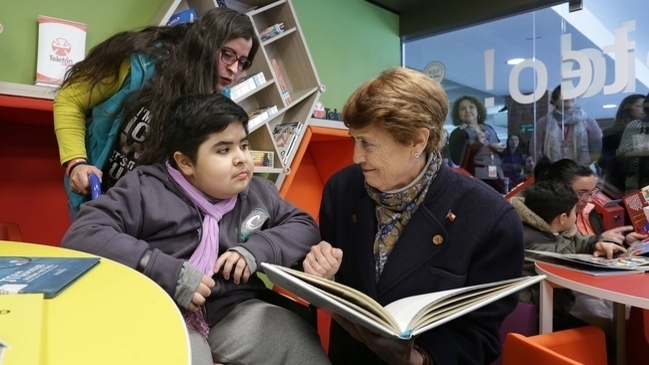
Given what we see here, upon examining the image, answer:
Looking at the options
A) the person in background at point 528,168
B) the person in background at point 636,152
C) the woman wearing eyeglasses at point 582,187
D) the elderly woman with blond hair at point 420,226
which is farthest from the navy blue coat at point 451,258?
the person in background at point 528,168

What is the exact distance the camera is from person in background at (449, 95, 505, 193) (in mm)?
3553

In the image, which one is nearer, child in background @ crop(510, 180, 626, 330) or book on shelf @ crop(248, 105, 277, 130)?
child in background @ crop(510, 180, 626, 330)

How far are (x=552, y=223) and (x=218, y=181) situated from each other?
153 cm

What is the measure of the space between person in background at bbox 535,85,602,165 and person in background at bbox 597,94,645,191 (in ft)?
0.16

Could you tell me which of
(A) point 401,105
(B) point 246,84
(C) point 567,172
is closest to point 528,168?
(C) point 567,172

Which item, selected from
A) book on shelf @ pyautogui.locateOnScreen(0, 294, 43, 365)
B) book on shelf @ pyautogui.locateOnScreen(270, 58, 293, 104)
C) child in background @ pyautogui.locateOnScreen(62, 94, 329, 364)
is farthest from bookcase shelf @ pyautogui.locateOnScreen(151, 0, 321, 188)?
book on shelf @ pyautogui.locateOnScreen(0, 294, 43, 365)

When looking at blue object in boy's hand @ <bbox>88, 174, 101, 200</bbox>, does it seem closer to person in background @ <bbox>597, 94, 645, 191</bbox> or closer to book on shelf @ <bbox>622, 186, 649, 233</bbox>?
book on shelf @ <bbox>622, 186, 649, 233</bbox>

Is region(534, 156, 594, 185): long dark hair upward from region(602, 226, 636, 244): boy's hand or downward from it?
upward

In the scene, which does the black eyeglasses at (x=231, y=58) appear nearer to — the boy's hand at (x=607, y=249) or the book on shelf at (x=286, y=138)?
the book on shelf at (x=286, y=138)

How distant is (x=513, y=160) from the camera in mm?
3459

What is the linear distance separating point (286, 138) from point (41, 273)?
1.79 metres

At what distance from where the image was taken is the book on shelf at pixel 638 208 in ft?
7.64

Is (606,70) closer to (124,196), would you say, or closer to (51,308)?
(124,196)

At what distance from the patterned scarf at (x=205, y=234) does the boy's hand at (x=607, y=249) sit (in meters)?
1.41
